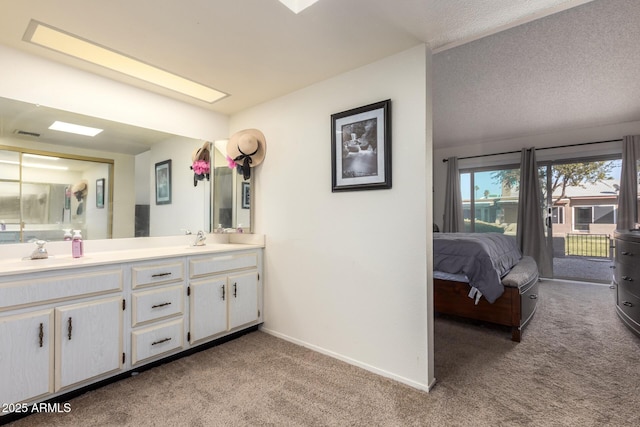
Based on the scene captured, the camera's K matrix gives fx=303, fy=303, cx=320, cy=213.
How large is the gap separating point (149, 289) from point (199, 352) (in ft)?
2.25

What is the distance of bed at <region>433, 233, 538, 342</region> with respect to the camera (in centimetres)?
261

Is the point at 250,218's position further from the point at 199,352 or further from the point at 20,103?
the point at 20,103

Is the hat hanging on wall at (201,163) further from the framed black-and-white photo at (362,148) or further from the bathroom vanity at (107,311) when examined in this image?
the framed black-and-white photo at (362,148)

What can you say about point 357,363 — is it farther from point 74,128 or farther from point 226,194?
point 74,128

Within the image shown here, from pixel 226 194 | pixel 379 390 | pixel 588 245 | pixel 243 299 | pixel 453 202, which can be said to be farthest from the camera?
pixel 453 202

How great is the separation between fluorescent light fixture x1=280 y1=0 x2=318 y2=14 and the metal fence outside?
5647 millimetres

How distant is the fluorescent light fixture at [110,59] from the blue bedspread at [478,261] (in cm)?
256

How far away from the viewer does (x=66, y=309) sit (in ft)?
5.59

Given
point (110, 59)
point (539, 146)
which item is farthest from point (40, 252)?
point (539, 146)

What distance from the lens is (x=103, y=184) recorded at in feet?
7.69

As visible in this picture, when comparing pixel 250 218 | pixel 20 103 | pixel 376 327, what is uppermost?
pixel 20 103

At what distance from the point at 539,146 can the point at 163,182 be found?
18.4 feet

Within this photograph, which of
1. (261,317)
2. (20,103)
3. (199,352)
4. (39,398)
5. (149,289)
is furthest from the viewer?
(261,317)

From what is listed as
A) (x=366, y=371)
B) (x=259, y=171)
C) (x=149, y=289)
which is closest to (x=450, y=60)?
(x=259, y=171)
